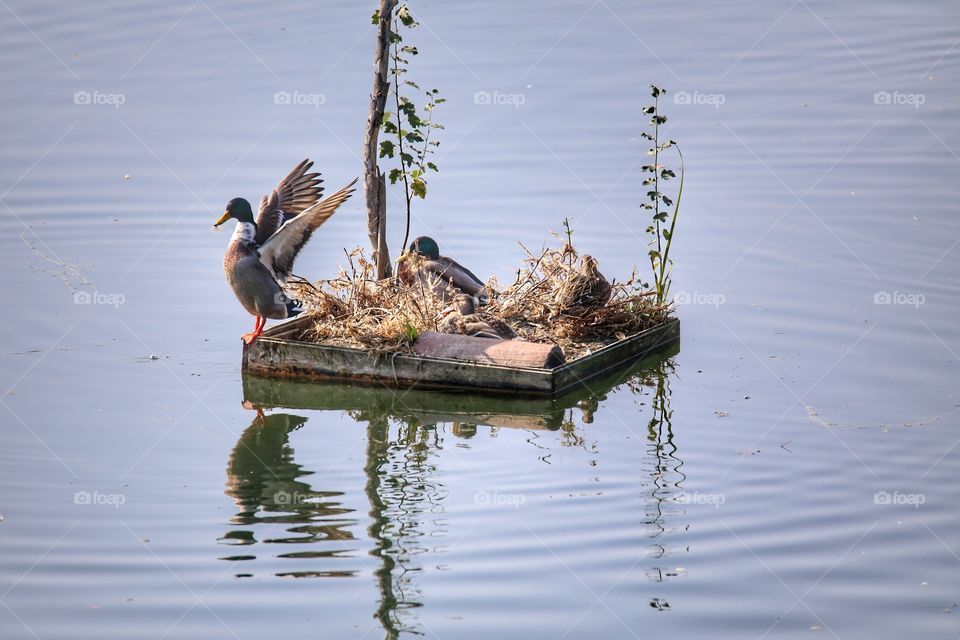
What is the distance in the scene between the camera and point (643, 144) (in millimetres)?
15234

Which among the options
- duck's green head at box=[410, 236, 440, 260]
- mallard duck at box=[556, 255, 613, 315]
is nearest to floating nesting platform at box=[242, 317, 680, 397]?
mallard duck at box=[556, 255, 613, 315]

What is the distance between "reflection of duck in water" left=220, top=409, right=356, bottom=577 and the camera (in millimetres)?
7496

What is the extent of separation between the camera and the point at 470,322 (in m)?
10.1

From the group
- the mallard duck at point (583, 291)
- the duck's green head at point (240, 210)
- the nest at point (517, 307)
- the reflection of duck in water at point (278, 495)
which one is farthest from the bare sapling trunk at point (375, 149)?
the reflection of duck in water at point (278, 495)

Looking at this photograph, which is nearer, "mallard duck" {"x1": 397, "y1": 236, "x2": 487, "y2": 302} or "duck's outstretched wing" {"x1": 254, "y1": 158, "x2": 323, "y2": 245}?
"duck's outstretched wing" {"x1": 254, "y1": 158, "x2": 323, "y2": 245}

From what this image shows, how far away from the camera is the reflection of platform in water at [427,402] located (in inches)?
369

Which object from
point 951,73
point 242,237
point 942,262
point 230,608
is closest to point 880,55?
point 951,73

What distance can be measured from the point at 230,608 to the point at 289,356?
3488 millimetres

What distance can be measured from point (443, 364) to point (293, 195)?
191cm

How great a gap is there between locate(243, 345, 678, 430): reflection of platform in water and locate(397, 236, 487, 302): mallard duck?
3.74 feet

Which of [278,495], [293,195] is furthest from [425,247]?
[278,495]

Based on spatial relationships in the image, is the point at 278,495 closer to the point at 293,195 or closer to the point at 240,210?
the point at 240,210

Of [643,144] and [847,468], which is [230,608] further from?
[643,144]

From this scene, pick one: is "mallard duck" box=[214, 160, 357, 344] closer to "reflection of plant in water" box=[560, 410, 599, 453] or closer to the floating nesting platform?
the floating nesting platform
